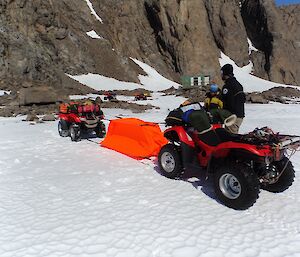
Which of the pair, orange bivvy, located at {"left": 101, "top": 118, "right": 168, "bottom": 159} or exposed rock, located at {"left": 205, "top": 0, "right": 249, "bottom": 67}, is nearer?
orange bivvy, located at {"left": 101, "top": 118, "right": 168, "bottom": 159}

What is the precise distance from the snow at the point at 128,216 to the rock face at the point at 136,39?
2925cm

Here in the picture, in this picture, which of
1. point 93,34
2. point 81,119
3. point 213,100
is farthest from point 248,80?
point 213,100

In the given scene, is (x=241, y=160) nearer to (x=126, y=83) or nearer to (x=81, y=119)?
(x=81, y=119)

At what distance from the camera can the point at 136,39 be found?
69.8m

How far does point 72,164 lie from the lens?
8.63 m

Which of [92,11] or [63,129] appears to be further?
[92,11]

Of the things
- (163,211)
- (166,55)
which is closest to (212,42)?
(166,55)

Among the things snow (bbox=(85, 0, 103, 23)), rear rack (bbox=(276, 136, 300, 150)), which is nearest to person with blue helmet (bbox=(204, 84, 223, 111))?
rear rack (bbox=(276, 136, 300, 150))

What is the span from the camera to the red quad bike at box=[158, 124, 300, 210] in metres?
5.43

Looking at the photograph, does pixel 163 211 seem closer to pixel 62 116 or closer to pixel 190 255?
pixel 190 255

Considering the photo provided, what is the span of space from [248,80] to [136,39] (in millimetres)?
26635

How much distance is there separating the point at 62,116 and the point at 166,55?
206 feet

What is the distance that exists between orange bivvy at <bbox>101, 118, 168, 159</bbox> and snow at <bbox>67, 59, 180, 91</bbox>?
38.1m

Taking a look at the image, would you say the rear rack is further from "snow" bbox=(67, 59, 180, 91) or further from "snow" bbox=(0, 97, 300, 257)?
"snow" bbox=(67, 59, 180, 91)
